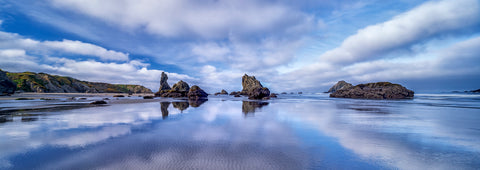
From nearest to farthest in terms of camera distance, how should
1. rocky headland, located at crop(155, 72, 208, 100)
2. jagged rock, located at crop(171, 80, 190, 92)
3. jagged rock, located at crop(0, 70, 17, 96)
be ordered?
jagged rock, located at crop(0, 70, 17, 96) < rocky headland, located at crop(155, 72, 208, 100) < jagged rock, located at crop(171, 80, 190, 92)

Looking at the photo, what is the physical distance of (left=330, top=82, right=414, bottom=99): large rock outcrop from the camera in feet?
177

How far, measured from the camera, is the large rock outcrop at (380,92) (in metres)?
53.9

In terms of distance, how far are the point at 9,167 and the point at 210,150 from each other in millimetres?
4459

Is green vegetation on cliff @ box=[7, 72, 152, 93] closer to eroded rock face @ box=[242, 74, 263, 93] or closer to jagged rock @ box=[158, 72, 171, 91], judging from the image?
jagged rock @ box=[158, 72, 171, 91]

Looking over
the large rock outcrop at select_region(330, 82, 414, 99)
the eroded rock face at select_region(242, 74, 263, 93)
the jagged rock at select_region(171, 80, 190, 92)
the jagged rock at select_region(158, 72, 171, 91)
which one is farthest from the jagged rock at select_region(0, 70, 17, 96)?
the large rock outcrop at select_region(330, 82, 414, 99)

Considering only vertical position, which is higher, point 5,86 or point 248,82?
point 248,82

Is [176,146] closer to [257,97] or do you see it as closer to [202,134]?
[202,134]

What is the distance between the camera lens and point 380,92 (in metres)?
55.2

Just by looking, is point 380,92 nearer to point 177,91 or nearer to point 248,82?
point 177,91

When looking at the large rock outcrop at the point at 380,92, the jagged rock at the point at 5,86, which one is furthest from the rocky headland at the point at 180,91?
the large rock outcrop at the point at 380,92

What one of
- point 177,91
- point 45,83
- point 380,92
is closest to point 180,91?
point 177,91

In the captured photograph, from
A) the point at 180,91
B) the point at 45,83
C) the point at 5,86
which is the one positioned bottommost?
the point at 180,91

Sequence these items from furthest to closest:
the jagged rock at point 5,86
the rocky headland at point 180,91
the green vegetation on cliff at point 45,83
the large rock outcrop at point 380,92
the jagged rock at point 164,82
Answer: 1. the jagged rock at point 164,82
2. the green vegetation on cliff at point 45,83
3. the large rock outcrop at point 380,92
4. the rocky headland at point 180,91
5. the jagged rock at point 5,86

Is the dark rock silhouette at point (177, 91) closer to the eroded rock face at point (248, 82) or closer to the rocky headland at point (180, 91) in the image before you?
the rocky headland at point (180, 91)
